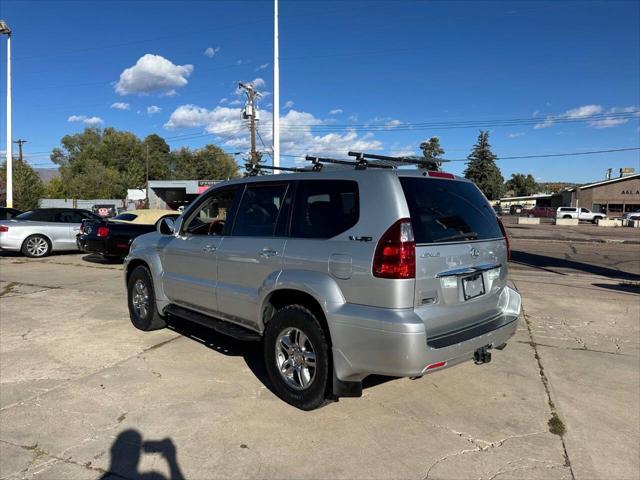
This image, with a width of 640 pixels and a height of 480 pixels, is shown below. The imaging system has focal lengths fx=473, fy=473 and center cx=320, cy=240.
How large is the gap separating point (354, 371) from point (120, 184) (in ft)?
273

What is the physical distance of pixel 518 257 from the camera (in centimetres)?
1603

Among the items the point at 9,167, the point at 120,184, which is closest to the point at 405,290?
the point at 9,167

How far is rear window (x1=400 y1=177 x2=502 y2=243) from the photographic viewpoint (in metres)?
3.49

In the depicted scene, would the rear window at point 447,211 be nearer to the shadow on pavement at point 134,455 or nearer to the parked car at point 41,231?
the shadow on pavement at point 134,455

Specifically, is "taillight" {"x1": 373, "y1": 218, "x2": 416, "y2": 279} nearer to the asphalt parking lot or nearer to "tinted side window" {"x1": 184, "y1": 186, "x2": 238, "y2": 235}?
the asphalt parking lot

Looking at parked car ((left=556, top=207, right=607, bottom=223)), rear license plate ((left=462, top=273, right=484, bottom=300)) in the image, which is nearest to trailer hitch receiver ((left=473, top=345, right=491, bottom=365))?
rear license plate ((left=462, top=273, right=484, bottom=300))

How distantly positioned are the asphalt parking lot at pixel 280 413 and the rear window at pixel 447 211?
1.49 metres

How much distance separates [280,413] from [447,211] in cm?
212

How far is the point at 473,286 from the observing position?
381 centimetres

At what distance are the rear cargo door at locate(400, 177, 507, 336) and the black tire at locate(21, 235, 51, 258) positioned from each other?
13.6m

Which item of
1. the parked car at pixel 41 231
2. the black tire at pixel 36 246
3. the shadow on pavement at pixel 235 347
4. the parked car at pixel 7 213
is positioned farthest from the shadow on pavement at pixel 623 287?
the parked car at pixel 7 213

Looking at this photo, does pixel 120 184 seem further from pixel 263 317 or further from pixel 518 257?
pixel 263 317

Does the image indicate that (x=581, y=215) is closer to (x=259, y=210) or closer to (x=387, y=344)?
(x=259, y=210)

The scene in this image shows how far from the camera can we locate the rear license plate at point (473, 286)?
3.71 metres
